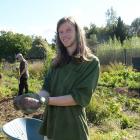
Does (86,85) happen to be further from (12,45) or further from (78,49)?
(12,45)

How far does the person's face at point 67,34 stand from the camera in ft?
10.3

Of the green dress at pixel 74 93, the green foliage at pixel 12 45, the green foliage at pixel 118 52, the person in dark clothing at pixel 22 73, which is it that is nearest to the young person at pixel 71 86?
the green dress at pixel 74 93

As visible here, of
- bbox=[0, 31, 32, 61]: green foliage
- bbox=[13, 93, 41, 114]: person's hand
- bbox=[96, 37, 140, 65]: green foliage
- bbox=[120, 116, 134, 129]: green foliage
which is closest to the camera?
bbox=[13, 93, 41, 114]: person's hand

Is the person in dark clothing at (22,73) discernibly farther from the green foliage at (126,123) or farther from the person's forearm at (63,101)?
the person's forearm at (63,101)

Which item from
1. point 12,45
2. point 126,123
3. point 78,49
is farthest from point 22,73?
point 12,45

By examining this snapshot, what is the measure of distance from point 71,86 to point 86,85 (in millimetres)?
113

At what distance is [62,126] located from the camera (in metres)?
3.16

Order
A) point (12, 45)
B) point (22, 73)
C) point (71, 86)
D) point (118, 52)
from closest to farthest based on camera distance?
point (71, 86) < point (22, 73) < point (118, 52) < point (12, 45)

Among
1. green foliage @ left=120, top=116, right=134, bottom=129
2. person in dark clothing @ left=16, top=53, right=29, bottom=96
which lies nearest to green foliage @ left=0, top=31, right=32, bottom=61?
person in dark clothing @ left=16, top=53, right=29, bottom=96

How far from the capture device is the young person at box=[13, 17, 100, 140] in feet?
10.2

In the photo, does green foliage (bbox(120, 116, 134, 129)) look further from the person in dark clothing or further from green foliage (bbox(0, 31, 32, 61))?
green foliage (bbox(0, 31, 32, 61))

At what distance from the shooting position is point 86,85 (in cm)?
309

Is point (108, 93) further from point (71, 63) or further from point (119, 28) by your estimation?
point (119, 28)

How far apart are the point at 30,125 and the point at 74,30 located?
133 centimetres
